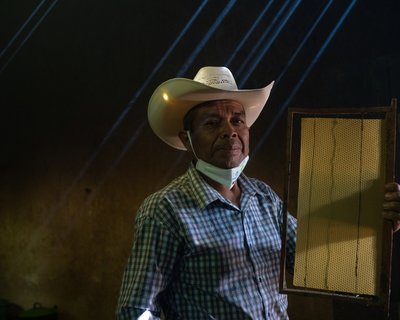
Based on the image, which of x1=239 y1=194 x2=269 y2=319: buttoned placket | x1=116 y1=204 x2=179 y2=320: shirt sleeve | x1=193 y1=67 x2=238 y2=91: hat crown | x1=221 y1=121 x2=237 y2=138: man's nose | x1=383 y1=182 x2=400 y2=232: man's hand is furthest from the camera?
x1=193 y1=67 x2=238 y2=91: hat crown

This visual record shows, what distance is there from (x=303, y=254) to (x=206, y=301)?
411 millimetres

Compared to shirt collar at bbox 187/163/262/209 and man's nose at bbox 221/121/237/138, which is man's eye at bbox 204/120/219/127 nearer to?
man's nose at bbox 221/121/237/138

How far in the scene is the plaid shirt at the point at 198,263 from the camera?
167 centimetres

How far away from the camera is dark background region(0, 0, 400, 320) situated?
3.87 m

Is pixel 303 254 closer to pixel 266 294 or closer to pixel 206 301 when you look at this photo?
pixel 266 294

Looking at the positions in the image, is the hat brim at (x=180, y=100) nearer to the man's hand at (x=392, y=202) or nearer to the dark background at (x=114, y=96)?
the man's hand at (x=392, y=202)

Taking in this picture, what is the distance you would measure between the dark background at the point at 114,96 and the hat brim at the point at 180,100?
185cm

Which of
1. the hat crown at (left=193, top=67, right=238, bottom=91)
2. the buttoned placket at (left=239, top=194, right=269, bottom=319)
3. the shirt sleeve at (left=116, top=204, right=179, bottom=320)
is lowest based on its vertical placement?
the shirt sleeve at (left=116, top=204, right=179, bottom=320)

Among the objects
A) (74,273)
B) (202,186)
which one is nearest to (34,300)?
(74,273)

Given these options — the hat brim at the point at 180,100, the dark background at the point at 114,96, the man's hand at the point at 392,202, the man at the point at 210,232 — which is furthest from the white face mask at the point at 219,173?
the dark background at the point at 114,96

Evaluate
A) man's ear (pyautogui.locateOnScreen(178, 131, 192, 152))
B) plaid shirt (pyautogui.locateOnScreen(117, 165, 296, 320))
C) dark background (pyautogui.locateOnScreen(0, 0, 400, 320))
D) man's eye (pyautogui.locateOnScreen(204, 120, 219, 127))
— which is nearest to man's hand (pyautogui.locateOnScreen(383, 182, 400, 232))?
plaid shirt (pyautogui.locateOnScreen(117, 165, 296, 320))

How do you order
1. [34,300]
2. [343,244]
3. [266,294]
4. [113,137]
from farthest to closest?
1. [34,300]
2. [113,137]
3. [266,294]
4. [343,244]

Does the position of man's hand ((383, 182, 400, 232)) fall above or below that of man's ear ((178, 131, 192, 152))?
below

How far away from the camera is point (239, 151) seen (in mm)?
1909
